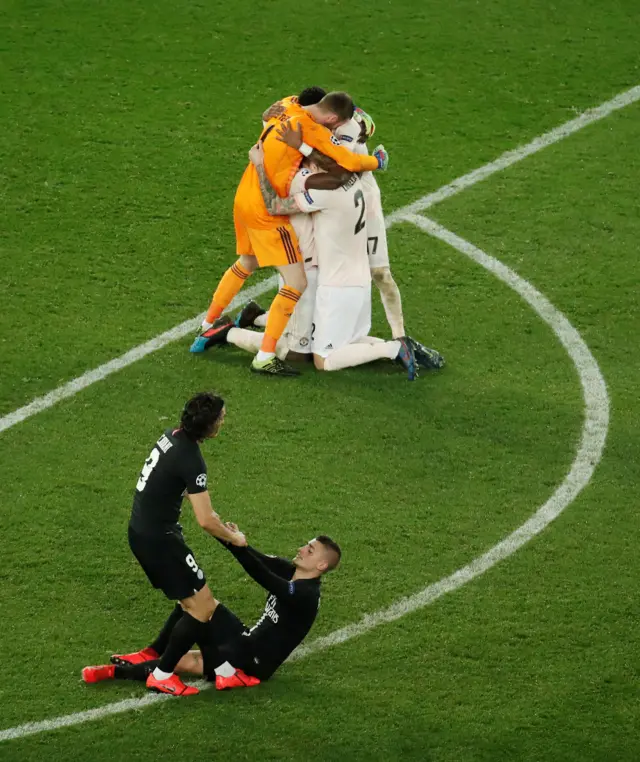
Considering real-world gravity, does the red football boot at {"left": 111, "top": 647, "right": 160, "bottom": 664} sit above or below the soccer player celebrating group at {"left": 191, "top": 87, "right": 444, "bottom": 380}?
below

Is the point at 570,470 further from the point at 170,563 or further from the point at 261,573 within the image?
the point at 170,563

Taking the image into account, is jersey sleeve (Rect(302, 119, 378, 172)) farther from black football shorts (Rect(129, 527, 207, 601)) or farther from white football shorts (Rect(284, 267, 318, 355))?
black football shorts (Rect(129, 527, 207, 601))

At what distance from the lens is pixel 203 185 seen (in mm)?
14117

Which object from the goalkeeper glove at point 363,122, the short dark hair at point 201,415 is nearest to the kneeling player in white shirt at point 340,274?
the goalkeeper glove at point 363,122

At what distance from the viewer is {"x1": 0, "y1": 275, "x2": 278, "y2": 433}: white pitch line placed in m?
10.9

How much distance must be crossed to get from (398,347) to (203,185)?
12.1 feet

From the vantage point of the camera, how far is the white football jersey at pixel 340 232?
1118 centimetres

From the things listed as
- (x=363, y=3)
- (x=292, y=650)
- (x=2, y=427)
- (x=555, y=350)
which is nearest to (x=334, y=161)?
(x=555, y=350)

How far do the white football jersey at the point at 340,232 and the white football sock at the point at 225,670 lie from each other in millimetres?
3964

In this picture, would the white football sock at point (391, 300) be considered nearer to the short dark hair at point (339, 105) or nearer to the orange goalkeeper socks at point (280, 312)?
the orange goalkeeper socks at point (280, 312)

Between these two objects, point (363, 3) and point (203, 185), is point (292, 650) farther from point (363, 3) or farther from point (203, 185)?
point (363, 3)

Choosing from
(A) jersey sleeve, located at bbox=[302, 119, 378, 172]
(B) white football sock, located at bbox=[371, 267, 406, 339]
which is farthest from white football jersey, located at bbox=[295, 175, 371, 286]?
(A) jersey sleeve, located at bbox=[302, 119, 378, 172]

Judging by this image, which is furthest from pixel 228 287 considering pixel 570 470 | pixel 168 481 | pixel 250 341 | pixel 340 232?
pixel 168 481

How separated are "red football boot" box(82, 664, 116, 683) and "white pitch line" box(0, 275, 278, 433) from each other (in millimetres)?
2936
